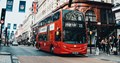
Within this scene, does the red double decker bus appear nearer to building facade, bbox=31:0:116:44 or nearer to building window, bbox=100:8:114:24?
building facade, bbox=31:0:116:44

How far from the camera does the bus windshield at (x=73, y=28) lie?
1928 cm

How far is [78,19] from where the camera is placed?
19859 millimetres

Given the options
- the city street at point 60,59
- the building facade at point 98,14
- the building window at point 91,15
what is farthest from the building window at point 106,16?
the city street at point 60,59

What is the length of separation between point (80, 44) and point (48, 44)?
4763 millimetres

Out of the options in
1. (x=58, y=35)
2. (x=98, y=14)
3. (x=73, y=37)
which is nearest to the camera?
(x=73, y=37)

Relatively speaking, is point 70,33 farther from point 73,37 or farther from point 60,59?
point 60,59

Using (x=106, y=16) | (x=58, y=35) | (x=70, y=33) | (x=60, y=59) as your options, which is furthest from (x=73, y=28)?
(x=106, y=16)

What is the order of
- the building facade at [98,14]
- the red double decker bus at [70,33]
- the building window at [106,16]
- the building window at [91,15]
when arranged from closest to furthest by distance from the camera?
1. the red double decker bus at [70,33]
2. the building facade at [98,14]
3. the building window at [91,15]
4. the building window at [106,16]

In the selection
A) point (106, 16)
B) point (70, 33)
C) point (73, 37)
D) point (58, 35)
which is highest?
point (106, 16)

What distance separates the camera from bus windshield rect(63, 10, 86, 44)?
1928 centimetres

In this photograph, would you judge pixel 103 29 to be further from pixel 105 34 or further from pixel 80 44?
pixel 80 44

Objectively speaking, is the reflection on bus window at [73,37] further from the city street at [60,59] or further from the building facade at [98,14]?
the building facade at [98,14]

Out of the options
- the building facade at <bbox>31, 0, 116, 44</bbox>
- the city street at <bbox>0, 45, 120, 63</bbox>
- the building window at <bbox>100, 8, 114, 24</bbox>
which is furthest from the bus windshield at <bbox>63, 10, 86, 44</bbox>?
the building window at <bbox>100, 8, 114, 24</bbox>

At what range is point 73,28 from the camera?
19438mm
